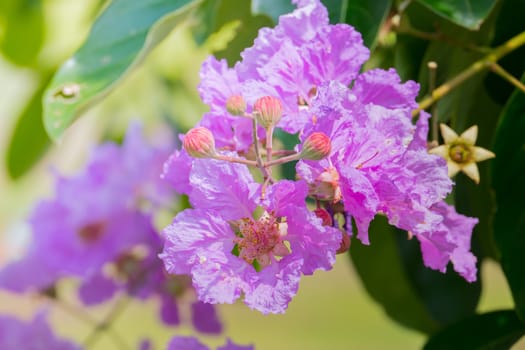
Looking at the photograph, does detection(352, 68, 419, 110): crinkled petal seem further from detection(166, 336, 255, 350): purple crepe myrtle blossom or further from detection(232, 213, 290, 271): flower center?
detection(166, 336, 255, 350): purple crepe myrtle blossom

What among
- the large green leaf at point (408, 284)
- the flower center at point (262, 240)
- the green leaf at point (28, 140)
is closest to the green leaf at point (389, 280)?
the large green leaf at point (408, 284)

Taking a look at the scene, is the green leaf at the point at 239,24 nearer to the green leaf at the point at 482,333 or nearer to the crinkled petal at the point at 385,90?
the crinkled petal at the point at 385,90

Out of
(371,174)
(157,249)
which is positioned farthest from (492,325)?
(157,249)

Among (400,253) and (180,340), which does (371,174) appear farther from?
(400,253)

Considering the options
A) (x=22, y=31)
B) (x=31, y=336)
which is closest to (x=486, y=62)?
(x=31, y=336)

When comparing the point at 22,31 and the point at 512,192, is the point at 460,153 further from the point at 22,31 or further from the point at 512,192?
the point at 22,31

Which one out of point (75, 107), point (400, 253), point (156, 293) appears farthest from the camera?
point (156, 293)
